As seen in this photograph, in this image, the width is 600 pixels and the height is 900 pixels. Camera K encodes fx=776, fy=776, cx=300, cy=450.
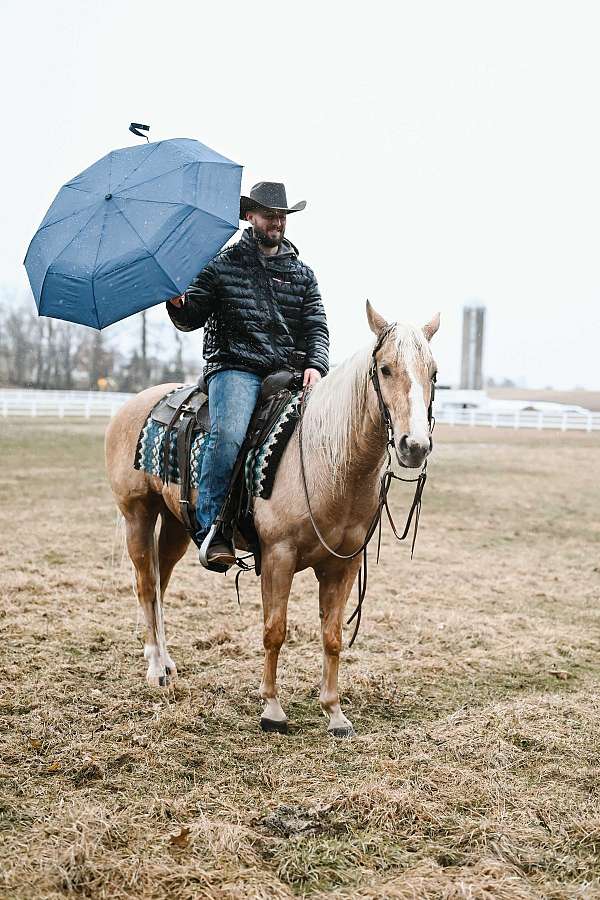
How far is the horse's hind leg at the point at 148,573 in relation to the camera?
17.7 ft

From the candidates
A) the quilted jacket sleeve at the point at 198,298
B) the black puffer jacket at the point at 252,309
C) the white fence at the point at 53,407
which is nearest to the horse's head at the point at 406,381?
the black puffer jacket at the point at 252,309

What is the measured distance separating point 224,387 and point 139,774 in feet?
7.12

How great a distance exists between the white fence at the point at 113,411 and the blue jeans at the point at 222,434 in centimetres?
3071

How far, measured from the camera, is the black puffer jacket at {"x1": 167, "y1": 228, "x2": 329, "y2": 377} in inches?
184

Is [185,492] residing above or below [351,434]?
below

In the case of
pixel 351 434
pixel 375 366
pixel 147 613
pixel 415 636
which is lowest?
pixel 415 636

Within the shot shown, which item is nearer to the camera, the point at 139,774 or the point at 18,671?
the point at 139,774

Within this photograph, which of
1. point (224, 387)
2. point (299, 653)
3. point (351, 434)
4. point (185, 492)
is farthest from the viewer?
point (299, 653)

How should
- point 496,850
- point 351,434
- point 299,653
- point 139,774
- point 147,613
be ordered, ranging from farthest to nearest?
point 299,653, point 147,613, point 351,434, point 139,774, point 496,850

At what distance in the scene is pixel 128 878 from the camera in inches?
115

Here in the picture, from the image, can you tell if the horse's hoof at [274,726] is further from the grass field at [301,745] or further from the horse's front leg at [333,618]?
the horse's front leg at [333,618]

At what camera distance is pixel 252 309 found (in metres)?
4.70

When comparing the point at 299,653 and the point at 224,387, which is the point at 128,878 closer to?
the point at 224,387

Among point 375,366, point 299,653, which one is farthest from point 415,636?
point 375,366
